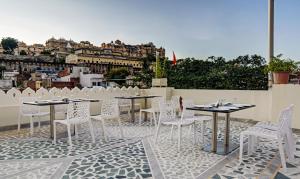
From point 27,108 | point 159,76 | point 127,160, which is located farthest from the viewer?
point 159,76

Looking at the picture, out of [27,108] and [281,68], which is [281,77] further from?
[27,108]

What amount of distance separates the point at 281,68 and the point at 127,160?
14.7 ft

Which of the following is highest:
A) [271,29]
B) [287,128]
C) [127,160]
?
[271,29]

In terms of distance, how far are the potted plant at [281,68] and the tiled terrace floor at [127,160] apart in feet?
6.84

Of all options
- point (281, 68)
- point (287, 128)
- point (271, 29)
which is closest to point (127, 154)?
point (287, 128)

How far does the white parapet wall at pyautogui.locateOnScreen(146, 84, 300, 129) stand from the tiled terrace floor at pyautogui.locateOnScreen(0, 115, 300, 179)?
1.80m

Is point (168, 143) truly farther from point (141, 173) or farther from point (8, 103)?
point (8, 103)

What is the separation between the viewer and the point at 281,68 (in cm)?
594

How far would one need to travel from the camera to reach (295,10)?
8.23 meters

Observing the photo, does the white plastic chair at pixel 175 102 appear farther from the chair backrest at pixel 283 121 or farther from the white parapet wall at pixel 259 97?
the chair backrest at pixel 283 121

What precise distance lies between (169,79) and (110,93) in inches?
103

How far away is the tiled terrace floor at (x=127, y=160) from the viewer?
3.15 meters

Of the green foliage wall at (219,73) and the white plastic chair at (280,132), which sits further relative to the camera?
the green foliage wall at (219,73)

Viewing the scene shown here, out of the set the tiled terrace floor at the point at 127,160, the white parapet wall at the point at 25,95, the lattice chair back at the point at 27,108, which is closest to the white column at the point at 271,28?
the tiled terrace floor at the point at 127,160
